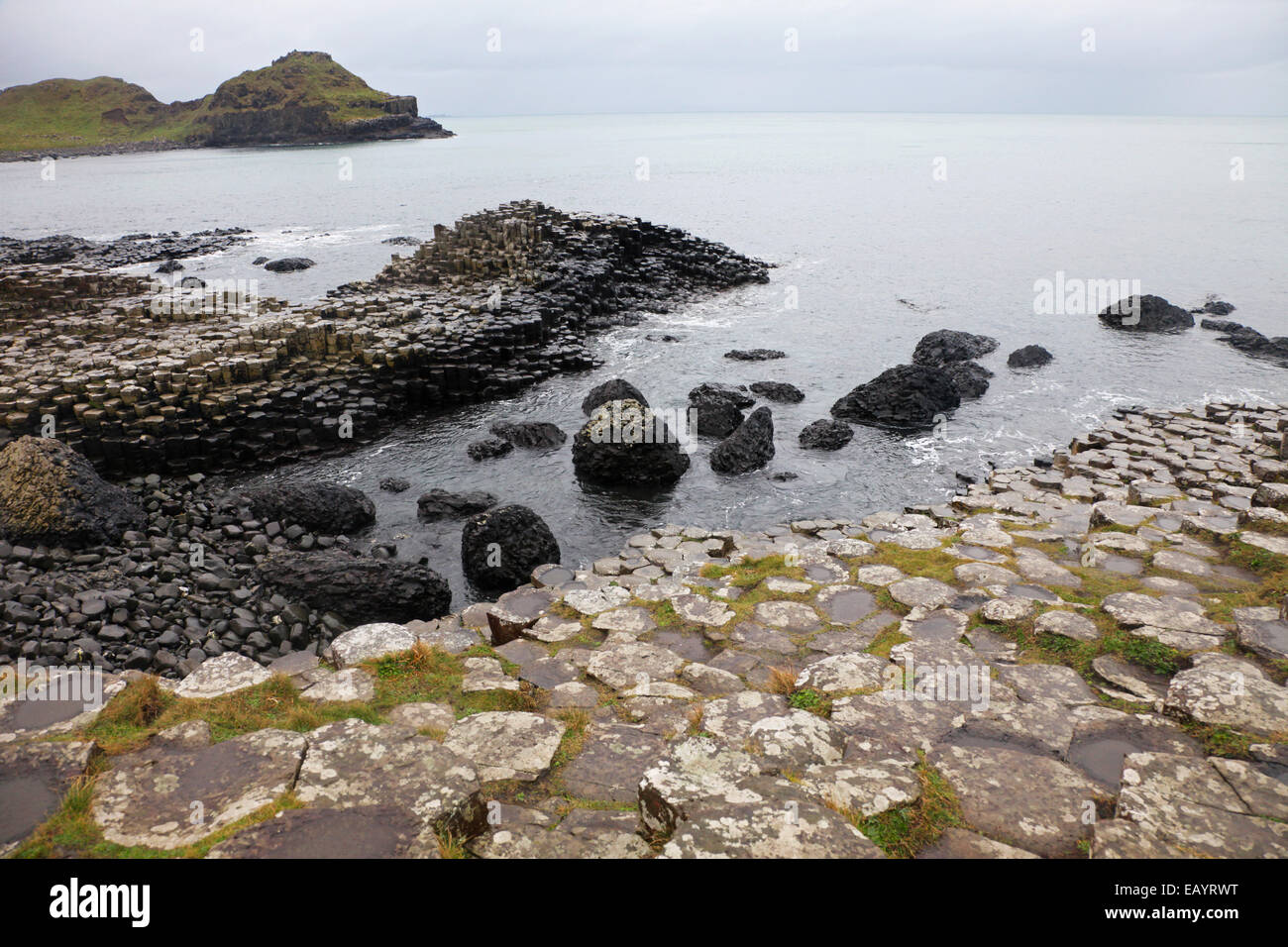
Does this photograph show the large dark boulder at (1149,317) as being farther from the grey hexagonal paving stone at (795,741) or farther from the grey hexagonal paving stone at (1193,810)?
the grey hexagonal paving stone at (795,741)

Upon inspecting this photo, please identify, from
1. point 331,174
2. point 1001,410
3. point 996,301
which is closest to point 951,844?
point 1001,410

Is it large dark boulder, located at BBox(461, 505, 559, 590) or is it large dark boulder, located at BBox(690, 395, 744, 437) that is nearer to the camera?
large dark boulder, located at BBox(461, 505, 559, 590)

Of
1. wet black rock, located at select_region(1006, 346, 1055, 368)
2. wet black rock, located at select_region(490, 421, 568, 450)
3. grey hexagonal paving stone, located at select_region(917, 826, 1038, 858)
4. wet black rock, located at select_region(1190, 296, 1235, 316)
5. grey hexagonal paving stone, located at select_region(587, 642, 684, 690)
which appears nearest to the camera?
grey hexagonal paving stone, located at select_region(917, 826, 1038, 858)

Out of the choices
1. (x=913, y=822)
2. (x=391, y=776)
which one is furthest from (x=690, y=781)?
(x=391, y=776)

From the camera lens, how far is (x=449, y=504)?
51.3 ft

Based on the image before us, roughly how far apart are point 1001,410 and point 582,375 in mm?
13773

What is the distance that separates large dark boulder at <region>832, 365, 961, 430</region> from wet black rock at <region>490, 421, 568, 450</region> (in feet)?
27.8

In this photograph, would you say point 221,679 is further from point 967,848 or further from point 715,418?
point 715,418

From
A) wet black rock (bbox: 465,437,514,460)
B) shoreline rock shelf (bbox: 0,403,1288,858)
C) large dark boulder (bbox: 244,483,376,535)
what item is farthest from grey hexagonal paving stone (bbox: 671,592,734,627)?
wet black rock (bbox: 465,437,514,460)

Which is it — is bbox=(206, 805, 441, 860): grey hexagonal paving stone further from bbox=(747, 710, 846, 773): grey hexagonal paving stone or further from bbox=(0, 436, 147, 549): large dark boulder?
bbox=(0, 436, 147, 549): large dark boulder

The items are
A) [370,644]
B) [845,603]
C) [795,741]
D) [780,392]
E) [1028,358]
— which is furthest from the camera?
[1028,358]

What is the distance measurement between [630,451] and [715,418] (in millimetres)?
4015

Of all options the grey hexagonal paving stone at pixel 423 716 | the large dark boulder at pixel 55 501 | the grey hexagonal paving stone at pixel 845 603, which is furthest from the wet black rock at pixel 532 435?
the grey hexagonal paving stone at pixel 423 716

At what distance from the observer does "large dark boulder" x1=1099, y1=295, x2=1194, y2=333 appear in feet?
100
